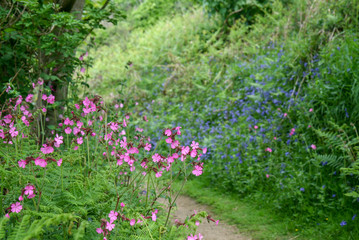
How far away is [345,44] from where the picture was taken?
17.3 ft

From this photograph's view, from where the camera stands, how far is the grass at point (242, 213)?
3896 mm

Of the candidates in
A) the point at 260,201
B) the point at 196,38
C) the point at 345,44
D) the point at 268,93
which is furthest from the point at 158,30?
the point at 260,201

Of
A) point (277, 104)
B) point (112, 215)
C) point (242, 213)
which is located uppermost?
point (112, 215)

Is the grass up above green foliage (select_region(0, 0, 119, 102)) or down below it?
below

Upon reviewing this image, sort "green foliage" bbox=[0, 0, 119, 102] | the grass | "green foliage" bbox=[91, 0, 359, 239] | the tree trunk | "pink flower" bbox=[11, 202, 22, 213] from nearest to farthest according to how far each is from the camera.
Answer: "pink flower" bbox=[11, 202, 22, 213] < "green foliage" bbox=[0, 0, 119, 102] < the grass < "green foliage" bbox=[91, 0, 359, 239] < the tree trunk

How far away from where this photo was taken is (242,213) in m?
4.43

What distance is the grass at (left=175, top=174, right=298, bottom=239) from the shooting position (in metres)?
3.90

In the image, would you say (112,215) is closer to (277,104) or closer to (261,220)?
(261,220)

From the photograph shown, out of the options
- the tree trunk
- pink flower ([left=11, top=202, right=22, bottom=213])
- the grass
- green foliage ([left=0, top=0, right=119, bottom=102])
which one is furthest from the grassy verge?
pink flower ([left=11, top=202, right=22, bottom=213])

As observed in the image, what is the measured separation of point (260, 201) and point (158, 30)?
8.32 metres

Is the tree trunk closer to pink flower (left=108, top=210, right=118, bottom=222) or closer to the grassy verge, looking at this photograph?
the grassy verge

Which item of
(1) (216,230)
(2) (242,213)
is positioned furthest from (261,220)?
(1) (216,230)

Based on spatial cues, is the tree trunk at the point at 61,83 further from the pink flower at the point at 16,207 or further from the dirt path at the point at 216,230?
the pink flower at the point at 16,207

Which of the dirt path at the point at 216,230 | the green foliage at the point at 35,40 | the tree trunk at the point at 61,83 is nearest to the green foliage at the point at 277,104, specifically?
the dirt path at the point at 216,230
